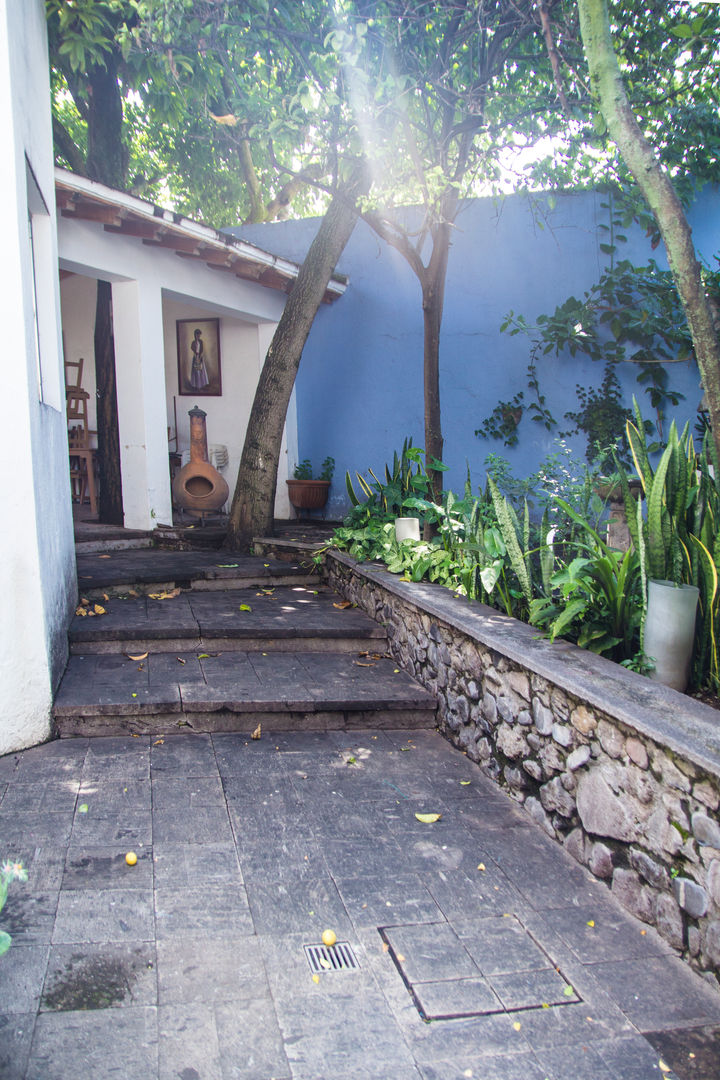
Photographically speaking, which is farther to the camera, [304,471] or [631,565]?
[304,471]

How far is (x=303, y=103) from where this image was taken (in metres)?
4.01

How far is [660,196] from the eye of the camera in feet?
9.16

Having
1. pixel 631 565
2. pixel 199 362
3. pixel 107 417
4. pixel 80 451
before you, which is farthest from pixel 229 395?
pixel 631 565

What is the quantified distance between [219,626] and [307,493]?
4.37 meters

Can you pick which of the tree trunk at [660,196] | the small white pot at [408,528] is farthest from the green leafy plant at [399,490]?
the tree trunk at [660,196]

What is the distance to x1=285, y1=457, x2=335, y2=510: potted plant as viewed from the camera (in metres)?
8.73

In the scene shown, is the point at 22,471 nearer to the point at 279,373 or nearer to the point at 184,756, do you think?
the point at 184,756

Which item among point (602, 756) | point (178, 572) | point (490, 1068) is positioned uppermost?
point (178, 572)

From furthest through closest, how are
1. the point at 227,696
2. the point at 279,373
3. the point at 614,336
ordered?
the point at 614,336, the point at 279,373, the point at 227,696

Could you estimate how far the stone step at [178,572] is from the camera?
5.38 metres

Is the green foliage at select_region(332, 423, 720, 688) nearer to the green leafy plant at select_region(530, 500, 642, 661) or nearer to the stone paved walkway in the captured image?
the green leafy plant at select_region(530, 500, 642, 661)

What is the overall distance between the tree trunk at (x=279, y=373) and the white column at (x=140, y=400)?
2.67 feet

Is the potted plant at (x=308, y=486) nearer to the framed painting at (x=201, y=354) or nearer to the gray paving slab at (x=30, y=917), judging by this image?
the framed painting at (x=201, y=354)

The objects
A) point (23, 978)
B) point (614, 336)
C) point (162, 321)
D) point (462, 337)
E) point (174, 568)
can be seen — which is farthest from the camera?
point (462, 337)
